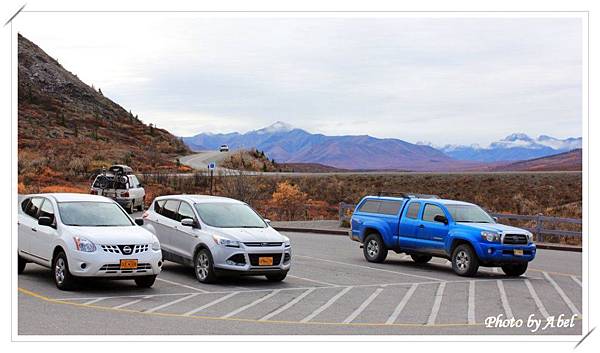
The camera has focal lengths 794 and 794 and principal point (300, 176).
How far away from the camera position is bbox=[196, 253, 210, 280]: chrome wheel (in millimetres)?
15734

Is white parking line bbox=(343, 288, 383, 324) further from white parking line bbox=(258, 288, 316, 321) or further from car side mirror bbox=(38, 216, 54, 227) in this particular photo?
car side mirror bbox=(38, 216, 54, 227)

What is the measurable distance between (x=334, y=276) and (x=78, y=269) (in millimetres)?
5913

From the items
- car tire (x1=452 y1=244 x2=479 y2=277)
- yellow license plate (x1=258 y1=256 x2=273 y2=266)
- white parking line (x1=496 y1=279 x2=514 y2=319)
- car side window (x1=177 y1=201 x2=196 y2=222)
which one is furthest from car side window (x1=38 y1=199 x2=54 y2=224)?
car tire (x1=452 y1=244 x2=479 y2=277)

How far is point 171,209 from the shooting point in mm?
17469

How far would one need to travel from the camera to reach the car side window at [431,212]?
19.0 meters

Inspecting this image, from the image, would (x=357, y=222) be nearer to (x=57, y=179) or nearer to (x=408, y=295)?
(x=408, y=295)

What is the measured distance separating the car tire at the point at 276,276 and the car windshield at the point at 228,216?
3.60ft

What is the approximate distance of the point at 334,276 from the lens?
17.4 metres

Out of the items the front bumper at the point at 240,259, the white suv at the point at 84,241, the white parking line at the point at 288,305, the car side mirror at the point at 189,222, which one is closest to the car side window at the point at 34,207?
the white suv at the point at 84,241

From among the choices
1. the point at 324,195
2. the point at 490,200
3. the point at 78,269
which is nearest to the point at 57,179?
the point at 324,195

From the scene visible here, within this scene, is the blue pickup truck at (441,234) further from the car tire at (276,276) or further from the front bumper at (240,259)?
the front bumper at (240,259)

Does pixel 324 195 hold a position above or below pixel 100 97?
below

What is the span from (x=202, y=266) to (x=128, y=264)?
219 cm

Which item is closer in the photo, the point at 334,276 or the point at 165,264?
the point at 334,276
